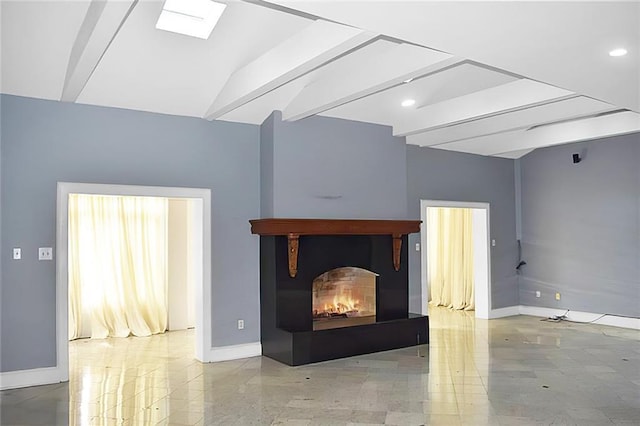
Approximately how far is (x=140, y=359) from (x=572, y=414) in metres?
4.30

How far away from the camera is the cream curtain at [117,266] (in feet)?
22.6

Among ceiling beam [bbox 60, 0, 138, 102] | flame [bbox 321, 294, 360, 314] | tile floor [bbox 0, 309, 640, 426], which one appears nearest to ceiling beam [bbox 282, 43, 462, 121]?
ceiling beam [bbox 60, 0, 138, 102]

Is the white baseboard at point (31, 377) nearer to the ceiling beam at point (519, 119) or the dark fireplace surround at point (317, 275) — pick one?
the dark fireplace surround at point (317, 275)

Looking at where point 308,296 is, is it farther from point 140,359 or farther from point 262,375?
point 140,359

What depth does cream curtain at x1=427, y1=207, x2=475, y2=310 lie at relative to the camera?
362 inches

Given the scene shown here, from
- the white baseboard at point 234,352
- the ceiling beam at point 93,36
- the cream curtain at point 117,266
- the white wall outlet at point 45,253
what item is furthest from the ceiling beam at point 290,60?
the cream curtain at point 117,266

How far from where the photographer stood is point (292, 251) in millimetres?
5574

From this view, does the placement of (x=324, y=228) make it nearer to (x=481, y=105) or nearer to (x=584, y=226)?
(x=481, y=105)

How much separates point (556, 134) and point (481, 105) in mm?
2198

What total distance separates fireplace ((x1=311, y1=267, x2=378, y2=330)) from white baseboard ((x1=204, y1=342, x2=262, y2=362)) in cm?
71

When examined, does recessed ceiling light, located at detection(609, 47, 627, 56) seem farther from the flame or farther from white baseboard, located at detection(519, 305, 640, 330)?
white baseboard, located at detection(519, 305, 640, 330)

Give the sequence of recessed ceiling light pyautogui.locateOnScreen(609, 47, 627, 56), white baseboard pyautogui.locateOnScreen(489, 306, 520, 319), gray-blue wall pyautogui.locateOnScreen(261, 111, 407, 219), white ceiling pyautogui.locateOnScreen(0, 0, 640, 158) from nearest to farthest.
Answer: white ceiling pyautogui.locateOnScreen(0, 0, 640, 158) → recessed ceiling light pyautogui.locateOnScreen(609, 47, 627, 56) → gray-blue wall pyautogui.locateOnScreen(261, 111, 407, 219) → white baseboard pyautogui.locateOnScreen(489, 306, 520, 319)

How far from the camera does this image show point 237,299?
579 centimetres

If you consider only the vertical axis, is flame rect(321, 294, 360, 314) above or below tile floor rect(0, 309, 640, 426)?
above
